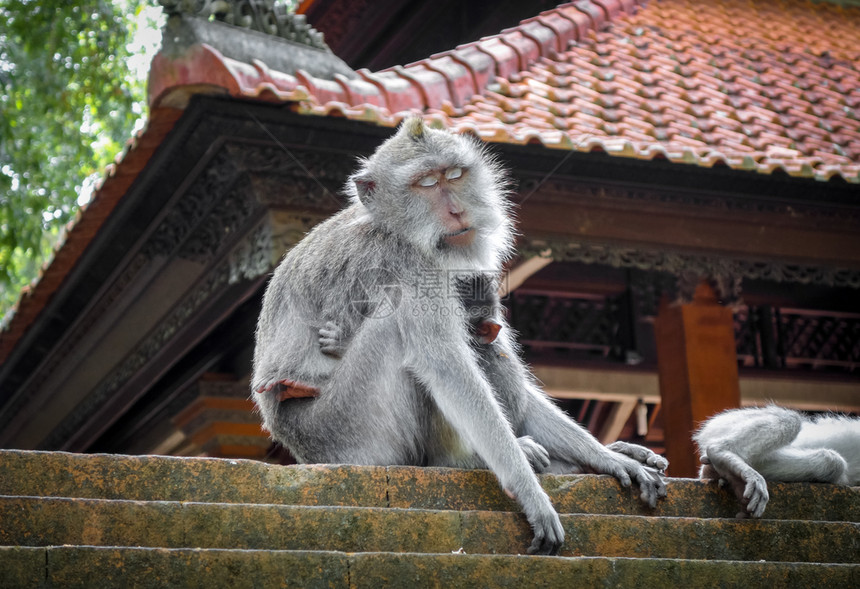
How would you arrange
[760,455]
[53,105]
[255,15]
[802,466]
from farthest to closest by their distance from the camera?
[53,105] < [255,15] < [802,466] < [760,455]

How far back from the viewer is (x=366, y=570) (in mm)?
2898

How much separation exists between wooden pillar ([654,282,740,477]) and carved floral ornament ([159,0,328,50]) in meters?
2.95

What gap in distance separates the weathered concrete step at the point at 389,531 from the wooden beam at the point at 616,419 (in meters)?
5.71

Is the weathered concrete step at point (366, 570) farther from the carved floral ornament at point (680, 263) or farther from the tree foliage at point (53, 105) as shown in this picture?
the tree foliage at point (53, 105)

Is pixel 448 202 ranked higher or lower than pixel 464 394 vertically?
higher

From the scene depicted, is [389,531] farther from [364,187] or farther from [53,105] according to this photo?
[53,105]

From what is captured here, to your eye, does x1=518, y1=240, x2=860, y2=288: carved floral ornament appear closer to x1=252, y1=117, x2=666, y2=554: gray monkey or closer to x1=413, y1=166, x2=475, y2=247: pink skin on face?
x1=252, y1=117, x2=666, y2=554: gray monkey

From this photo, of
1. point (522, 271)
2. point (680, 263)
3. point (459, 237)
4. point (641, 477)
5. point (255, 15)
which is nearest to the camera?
point (641, 477)

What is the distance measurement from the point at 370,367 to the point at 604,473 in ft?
3.13

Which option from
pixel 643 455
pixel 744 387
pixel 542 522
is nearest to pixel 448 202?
pixel 643 455

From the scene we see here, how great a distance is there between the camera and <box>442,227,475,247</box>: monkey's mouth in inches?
169

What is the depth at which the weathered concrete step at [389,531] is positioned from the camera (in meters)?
3.05

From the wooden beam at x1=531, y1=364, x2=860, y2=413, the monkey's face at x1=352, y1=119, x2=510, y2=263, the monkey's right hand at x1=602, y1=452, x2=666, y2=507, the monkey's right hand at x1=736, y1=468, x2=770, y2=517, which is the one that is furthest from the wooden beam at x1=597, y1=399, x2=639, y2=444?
the monkey's right hand at x1=736, y1=468, x2=770, y2=517

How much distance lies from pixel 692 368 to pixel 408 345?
3.48m
